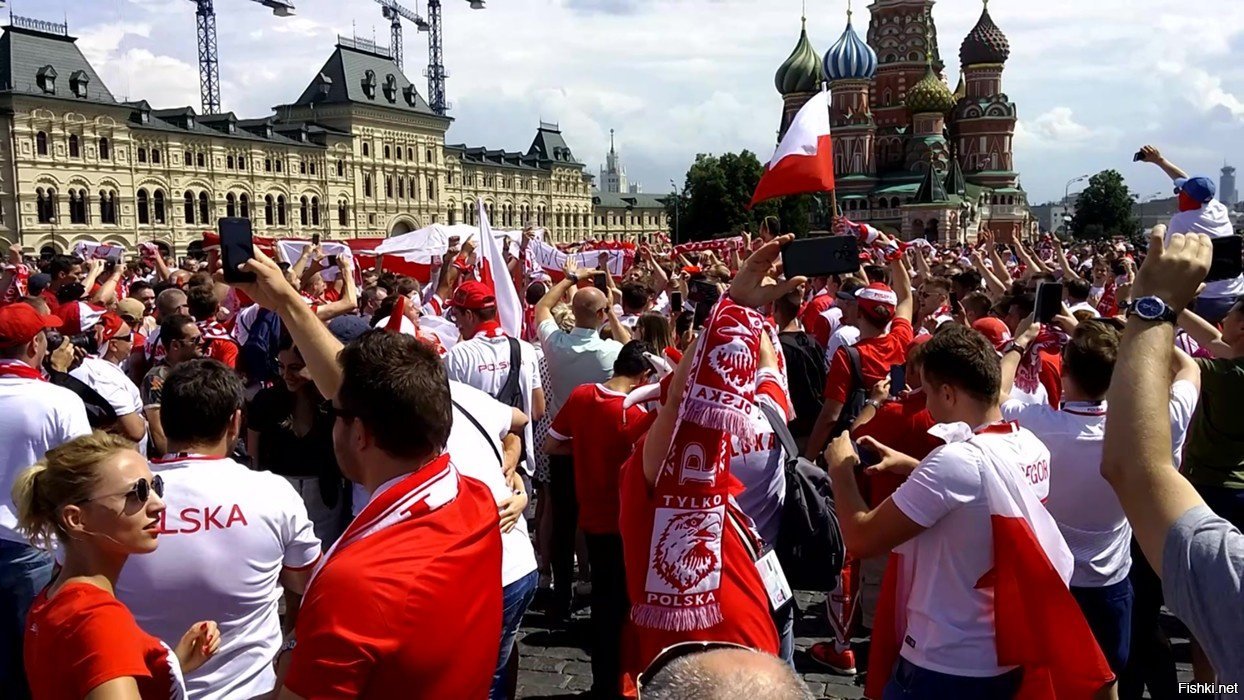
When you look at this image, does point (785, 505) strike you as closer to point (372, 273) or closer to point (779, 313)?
point (779, 313)

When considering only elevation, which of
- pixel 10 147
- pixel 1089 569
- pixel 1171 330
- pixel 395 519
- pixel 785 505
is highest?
pixel 10 147

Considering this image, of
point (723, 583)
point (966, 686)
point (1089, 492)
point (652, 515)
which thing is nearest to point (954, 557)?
point (966, 686)

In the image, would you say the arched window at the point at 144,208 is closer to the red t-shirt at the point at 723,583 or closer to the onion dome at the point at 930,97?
the onion dome at the point at 930,97

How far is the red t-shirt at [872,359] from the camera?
5.86m

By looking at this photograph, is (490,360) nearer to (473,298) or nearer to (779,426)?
(473,298)

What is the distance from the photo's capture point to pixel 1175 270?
202 cm

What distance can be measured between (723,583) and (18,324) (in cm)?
323

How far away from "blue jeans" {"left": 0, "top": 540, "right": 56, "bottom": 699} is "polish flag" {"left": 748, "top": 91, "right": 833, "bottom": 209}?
3.92 meters

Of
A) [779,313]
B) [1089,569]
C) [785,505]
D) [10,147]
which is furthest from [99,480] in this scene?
[10,147]

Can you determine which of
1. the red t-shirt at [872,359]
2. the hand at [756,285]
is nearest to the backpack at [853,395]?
the red t-shirt at [872,359]

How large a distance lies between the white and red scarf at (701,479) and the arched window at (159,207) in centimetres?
6414

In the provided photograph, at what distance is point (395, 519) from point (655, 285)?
32.1ft

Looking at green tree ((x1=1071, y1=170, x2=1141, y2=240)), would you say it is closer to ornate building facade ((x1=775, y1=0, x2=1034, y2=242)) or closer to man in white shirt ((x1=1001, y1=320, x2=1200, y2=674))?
ornate building facade ((x1=775, y1=0, x2=1034, y2=242))

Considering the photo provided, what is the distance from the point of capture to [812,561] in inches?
149
